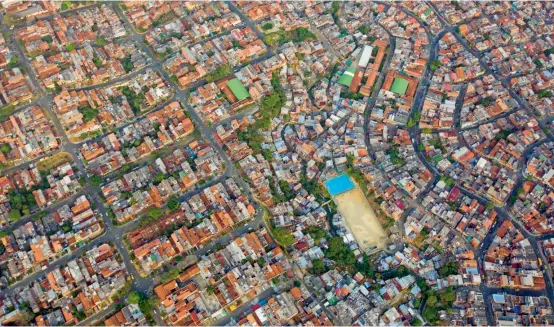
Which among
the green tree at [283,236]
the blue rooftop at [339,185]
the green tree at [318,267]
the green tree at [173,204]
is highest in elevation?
the green tree at [173,204]

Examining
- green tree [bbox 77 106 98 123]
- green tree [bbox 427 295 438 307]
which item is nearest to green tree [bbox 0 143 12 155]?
green tree [bbox 77 106 98 123]

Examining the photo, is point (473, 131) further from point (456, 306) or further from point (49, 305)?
point (49, 305)

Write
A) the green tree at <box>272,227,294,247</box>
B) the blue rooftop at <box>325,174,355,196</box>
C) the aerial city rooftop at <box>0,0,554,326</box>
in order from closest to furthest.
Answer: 1. the aerial city rooftop at <box>0,0,554,326</box>
2. the green tree at <box>272,227,294,247</box>
3. the blue rooftop at <box>325,174,355,196</box>

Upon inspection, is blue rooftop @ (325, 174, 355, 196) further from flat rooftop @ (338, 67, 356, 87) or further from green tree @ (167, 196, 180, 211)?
green tree @ (167, 196, 180, 211)

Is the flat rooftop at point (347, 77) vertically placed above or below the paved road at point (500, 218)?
above

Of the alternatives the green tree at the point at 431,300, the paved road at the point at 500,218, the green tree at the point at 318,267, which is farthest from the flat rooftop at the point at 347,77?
the green tree at the point at 431,300

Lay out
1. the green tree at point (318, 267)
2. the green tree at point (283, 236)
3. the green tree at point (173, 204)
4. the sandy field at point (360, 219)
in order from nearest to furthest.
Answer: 1. the green tree at point (318, 267)
2. the green tree at point (283, 236)
3. the green tree at point (173, 204)
4. the sandy field at point (360, 219)

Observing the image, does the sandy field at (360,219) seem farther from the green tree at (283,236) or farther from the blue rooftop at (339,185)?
the green tree at (283,236)
